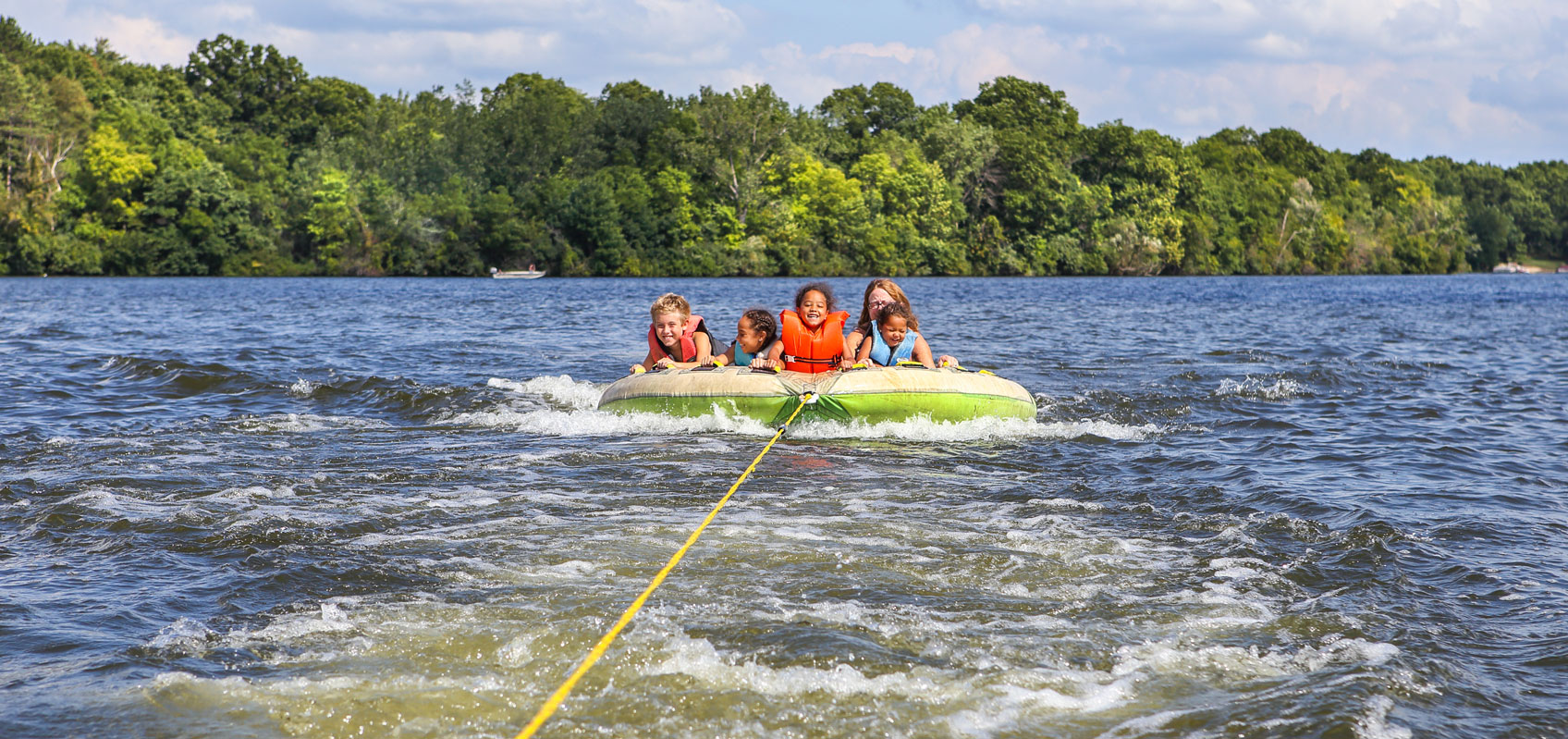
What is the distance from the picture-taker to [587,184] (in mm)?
59500

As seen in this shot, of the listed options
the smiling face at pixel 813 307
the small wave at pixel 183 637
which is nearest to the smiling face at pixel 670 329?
the smiling face at pixel 813 307

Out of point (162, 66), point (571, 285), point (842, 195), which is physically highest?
point (162, 66)

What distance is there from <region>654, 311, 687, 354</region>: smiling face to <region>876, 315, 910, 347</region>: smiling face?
5.45 feet

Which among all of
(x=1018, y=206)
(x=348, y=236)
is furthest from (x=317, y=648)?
(x=1018, y=206)

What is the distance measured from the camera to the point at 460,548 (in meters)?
5.60

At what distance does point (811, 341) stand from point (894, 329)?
2.32 feet

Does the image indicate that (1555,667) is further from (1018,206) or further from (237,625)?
(1018,206)

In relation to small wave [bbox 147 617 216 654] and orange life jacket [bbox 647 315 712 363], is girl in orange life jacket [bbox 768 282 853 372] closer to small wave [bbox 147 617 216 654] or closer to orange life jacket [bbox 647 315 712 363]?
orange life jacket [bbox 647 315 712 363]

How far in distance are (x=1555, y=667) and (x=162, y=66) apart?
76405 mm

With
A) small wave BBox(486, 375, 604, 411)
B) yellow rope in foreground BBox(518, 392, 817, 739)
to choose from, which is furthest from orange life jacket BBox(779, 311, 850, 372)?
yellow rope in foreground BBox(518, 392, 817, 739)

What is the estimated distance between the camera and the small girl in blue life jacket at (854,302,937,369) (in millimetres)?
9898

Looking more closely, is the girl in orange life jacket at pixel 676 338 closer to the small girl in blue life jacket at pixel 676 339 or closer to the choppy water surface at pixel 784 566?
the small girl in blue life jacket at pixel 676 339

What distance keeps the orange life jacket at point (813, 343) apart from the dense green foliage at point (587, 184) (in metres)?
49.6

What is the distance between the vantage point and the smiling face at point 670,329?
10.1 metres
